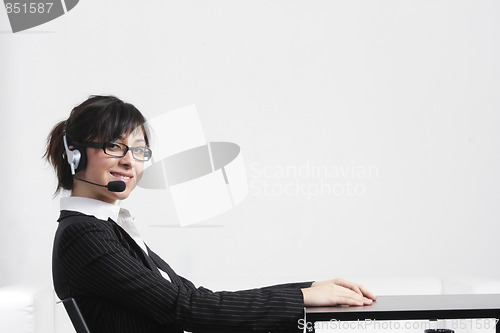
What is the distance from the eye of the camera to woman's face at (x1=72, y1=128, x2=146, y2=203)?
1.39 meters

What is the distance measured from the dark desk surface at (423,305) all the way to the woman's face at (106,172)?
0.50 m

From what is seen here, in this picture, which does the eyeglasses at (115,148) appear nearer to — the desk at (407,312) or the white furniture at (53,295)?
the desk at (407,312)

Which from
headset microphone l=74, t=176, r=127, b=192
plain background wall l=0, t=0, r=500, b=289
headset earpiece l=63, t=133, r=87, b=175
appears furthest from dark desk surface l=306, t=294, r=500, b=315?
plain background wall l=0, t=0, r=500, b=289

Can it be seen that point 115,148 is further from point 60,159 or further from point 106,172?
point 60,159

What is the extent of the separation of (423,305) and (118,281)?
1.95ft

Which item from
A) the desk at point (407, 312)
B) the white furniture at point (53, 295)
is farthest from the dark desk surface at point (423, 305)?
the white furniture at point (53, 295)

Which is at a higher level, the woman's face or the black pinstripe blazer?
the woman's face

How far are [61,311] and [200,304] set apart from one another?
56.1 inches

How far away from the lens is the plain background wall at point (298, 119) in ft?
9.53

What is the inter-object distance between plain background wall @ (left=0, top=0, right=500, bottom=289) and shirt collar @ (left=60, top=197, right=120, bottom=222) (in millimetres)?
1549

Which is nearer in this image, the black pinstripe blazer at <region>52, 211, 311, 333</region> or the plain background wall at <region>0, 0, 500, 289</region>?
the black pinstripe blazer at <region>52, 211, 311, 333</region>

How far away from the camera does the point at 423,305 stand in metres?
1.23

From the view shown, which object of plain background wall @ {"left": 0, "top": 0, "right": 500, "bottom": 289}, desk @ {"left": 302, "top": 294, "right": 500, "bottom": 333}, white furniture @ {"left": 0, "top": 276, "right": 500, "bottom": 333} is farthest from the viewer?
plain background wall @ {"left": 0, "top": 0, "right": 500, "bottom": 289}

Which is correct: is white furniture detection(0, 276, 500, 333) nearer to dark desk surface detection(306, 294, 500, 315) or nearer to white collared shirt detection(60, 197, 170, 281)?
white collared shirt detection(60, 197, 170, 281)
